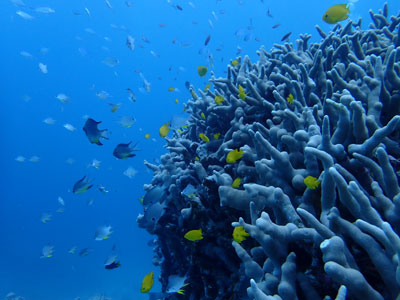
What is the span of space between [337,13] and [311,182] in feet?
12.7

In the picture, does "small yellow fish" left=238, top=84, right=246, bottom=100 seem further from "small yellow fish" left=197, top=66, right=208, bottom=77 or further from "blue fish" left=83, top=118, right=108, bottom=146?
"small yellow fish" left=197, top=66, right=208, bottom=77

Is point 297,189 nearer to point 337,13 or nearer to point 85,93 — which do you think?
point 337,13

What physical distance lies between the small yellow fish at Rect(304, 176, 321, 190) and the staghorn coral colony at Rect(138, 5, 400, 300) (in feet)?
0.05

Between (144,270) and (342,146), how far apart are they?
3099 cm

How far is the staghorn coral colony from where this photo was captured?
1.66 meters

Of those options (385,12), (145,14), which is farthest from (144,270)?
(145,14)

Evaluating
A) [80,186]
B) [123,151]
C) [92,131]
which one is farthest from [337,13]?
[80,186]

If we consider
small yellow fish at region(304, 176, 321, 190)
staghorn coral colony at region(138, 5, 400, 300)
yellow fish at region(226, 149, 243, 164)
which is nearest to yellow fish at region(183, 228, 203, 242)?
staghorn coral colony at region(138, 5, 400, 300)

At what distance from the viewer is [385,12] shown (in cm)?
559

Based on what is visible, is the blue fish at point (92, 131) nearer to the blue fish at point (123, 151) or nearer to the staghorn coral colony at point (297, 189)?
the blue fish at point (123, 151)

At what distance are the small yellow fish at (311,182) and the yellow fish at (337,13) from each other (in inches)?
148

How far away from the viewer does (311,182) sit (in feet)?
6.95

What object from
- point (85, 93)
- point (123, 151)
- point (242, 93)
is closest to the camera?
A: point (242, 93)

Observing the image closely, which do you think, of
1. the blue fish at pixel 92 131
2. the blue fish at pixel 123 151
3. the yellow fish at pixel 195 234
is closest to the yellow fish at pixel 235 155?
the yellow fish at pixel 195 234
